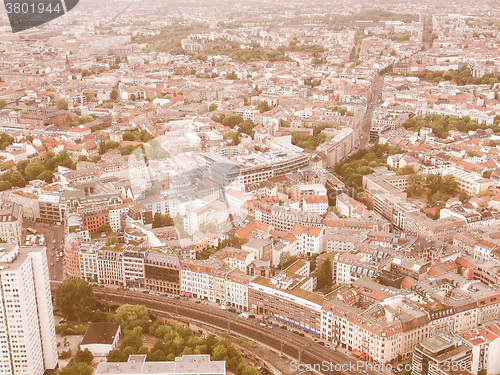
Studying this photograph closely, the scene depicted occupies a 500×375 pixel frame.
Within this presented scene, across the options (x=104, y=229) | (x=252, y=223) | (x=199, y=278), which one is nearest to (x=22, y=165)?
(x=104, y=229)

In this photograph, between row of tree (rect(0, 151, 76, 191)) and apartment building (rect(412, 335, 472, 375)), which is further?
row of tree (rect(0, 151, 76, 191))

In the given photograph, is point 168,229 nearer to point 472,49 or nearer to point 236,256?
point 236,256

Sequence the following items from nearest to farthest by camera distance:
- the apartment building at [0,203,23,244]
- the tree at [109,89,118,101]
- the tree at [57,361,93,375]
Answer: the tree at [57,361,93,375]
the apartment building at [0,203,23,244]
the tree at [109,89,118,101]

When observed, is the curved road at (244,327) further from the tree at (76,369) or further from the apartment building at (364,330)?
the tree at (76,369)

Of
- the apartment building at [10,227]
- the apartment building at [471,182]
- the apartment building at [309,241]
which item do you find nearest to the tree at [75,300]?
the apartment building at [10,227]

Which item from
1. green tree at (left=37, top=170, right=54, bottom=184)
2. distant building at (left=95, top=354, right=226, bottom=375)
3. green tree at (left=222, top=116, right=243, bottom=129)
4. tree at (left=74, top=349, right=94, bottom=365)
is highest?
green tree at (left=222, top=116, right=243, bottom=129)

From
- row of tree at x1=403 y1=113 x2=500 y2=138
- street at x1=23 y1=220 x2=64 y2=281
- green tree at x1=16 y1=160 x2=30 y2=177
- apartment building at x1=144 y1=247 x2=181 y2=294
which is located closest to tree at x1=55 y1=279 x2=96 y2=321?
apartment building at x1=144 y1=247 x2=181 y2=294

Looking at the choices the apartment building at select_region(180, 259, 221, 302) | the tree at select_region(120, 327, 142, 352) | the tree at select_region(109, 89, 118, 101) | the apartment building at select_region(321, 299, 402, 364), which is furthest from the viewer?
the tree at select_region(109, 89, 118, 101)

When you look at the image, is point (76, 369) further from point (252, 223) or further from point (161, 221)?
point (252, 223)

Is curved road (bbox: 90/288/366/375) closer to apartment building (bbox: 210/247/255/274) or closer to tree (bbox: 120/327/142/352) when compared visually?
apartment building (bbox: 210/247/255/274)
